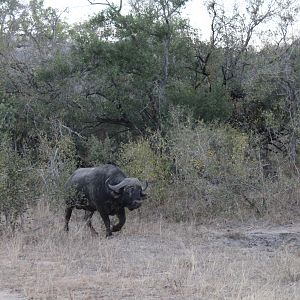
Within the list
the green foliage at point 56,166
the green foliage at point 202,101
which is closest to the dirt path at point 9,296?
the green foliage at point 56,166

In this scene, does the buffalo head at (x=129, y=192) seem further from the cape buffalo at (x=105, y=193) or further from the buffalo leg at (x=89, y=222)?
the buffalo leg at (x=89, y=222)

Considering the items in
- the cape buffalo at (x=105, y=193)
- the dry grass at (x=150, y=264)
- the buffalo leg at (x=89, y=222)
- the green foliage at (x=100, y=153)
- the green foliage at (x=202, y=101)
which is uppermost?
the green foliage at (x=202, y=101)

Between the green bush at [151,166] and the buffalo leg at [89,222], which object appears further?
the green bush at [151,166]

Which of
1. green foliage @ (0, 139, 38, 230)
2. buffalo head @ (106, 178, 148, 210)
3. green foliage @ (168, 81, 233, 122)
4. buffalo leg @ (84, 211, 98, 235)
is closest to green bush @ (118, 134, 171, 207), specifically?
green foliage @ (168, 81, 233, 122)

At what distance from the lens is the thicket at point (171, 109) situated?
59.5ft

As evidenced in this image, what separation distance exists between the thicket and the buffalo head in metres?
2.82

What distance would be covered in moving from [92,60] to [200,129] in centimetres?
482

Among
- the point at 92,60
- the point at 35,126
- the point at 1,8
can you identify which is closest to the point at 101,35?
the point at 92,60

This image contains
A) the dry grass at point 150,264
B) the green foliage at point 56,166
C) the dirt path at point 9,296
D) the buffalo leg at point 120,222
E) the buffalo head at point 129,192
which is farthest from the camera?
the green foliage at point 56,166

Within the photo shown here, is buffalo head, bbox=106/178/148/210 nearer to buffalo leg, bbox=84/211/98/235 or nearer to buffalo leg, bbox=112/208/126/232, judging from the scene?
buffalo leg, bbox=112/208/126/232

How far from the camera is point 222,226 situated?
55.7 feet

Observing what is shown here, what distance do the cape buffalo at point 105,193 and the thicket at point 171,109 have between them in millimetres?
1752

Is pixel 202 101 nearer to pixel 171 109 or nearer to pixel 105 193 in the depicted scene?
pixel 171 109

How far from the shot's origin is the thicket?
1814 cm
